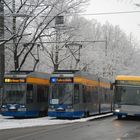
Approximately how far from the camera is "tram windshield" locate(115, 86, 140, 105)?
31.9m

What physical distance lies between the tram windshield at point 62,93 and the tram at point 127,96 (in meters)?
3.05

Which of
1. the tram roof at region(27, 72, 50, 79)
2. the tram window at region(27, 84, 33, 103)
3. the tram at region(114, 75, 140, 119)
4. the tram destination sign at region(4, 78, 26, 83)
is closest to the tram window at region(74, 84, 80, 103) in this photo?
the tram at region(114, 75, 140, 119)

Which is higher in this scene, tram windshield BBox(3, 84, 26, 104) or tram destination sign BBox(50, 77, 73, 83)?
tram destination sign BBox(50, 77, 73, 83)

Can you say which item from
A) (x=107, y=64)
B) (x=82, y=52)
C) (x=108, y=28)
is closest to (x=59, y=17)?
(x=82, y=52)

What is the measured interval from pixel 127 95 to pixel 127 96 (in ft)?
0.29

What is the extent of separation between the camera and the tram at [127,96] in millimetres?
31766

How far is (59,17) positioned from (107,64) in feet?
94.1

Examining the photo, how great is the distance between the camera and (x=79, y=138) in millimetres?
18547

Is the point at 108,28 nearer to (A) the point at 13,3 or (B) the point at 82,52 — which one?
(B) the point at 82,52

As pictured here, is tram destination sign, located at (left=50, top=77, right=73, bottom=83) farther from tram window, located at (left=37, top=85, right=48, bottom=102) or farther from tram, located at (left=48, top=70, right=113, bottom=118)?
tram window, located at (left=37, top=85, right=48, bottom=102)

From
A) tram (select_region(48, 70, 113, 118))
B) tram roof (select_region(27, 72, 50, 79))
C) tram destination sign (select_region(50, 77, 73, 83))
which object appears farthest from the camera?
tram roof (select_region(27, 72, 50, 79))

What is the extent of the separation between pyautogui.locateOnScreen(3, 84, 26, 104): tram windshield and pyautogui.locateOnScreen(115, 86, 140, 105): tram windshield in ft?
21.1

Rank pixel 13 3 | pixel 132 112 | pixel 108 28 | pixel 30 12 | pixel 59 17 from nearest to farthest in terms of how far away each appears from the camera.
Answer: pixel 132 112
pixel 13 3
pixel 30 12
pixel 59 17
pixel 108 28

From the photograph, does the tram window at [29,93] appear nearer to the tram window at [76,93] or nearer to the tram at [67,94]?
the tram at [67,94]
